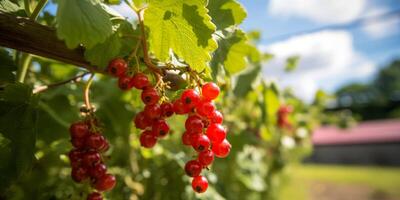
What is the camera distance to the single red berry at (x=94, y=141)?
104 centimetres

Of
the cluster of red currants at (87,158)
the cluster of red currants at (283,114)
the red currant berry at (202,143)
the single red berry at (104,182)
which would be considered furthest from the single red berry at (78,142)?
the cluster of red currants at (283,114)

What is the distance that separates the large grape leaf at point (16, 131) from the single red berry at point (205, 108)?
521 millimetres

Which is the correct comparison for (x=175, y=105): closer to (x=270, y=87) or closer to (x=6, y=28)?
(x=6, y=28)

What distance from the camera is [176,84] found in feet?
3.87

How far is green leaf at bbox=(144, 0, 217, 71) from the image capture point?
1.05m

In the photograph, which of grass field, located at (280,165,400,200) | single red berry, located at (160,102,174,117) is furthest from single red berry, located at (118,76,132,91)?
grass field, located at (280,165,400,200)

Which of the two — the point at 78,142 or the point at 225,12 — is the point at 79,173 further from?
the point at 225,12

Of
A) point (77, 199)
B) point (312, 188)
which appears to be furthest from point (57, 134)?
point (312, 188)

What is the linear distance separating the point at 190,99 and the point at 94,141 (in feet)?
0.98

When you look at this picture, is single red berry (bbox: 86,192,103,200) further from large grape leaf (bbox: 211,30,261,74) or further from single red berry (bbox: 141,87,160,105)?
large grape leaf (bbox: 211,30,261,74)

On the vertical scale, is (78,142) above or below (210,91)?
below

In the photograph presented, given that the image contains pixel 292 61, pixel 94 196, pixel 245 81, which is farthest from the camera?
pixel 292 61

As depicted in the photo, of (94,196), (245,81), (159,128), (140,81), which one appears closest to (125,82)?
(140,81)

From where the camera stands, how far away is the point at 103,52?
108 centimetres
